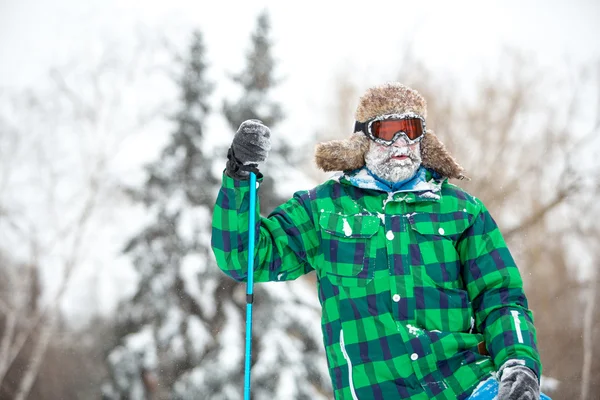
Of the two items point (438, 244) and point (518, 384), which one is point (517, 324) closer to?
point (518, 384)

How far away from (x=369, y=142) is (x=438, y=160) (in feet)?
1.20

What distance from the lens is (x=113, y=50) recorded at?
16.9 meters

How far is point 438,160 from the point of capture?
8.68ft

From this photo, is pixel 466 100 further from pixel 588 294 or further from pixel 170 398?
pixel 170 398

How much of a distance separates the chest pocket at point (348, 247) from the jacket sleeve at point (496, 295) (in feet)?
1.41

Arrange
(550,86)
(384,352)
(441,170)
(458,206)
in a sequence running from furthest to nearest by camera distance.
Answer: (550,86)
(441,170)
(458,206)
(384,352)

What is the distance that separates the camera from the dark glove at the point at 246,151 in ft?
7.24

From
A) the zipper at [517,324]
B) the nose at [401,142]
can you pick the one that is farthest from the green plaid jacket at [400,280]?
the nose at [401,142]

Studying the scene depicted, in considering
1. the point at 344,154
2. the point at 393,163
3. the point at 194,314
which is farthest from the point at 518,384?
the point at 194,314

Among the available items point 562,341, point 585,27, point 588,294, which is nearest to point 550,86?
point 585,27

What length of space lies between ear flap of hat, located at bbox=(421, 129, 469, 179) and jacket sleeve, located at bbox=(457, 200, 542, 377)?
0.28 meters

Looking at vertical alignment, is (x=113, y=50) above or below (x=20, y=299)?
above

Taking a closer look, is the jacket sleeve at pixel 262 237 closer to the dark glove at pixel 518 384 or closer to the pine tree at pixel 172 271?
the dark glove at pixel 518 384

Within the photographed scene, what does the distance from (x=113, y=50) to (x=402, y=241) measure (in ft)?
55.3
